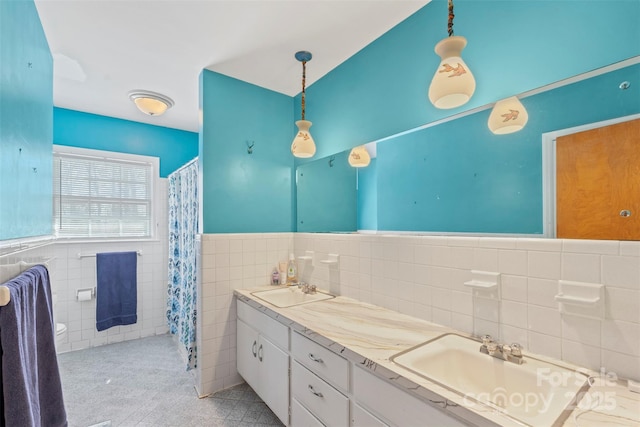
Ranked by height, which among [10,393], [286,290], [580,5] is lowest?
[286,290]

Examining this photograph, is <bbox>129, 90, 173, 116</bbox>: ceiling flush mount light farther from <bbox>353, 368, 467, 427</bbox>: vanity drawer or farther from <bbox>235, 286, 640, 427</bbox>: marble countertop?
<bbox>353, 368, 467, 427</bbox>: vanity drawer

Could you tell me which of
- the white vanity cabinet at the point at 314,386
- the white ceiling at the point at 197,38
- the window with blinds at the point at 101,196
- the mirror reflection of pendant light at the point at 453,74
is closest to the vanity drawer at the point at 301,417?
the white vanity cabinet at the point at 314,386

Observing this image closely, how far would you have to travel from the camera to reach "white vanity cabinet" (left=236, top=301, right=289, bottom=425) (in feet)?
5.48

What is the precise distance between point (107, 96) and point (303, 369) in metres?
3.03

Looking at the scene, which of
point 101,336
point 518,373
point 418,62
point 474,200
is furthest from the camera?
point 101,336

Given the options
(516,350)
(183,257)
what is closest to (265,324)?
(516,350)

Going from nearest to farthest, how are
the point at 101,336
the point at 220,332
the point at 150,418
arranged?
the point at 150,418 → the point at 220,332 → the point at 101,336

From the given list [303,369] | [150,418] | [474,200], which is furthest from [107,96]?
[474,200]

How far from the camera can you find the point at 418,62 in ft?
5.46

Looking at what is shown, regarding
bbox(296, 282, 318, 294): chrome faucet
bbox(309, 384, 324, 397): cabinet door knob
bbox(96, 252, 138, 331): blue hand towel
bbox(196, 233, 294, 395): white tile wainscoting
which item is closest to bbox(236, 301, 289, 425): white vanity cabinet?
bbox(196, 233, 294, 395): white tile wainscoting

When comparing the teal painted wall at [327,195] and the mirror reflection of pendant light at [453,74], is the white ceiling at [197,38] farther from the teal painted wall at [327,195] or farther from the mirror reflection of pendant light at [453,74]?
the teal painted wall at [327,195]

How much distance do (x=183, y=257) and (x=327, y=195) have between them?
1.63 meters

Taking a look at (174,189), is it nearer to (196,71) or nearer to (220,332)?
(196,71)

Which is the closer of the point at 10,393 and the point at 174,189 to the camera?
the point at 10,393
